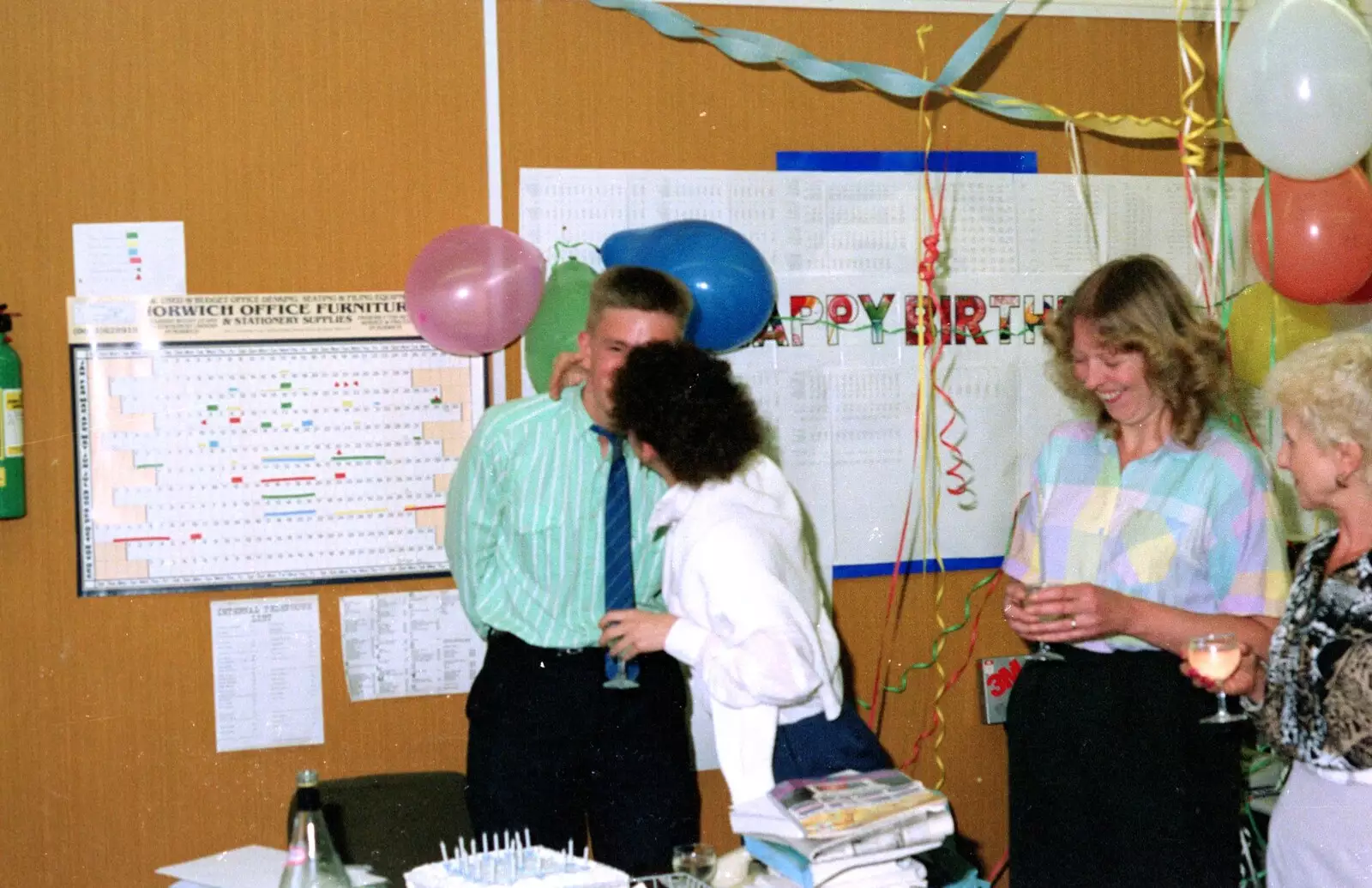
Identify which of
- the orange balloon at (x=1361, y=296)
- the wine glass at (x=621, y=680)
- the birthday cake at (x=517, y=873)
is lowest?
the birthday cake at (x=517, y=873)

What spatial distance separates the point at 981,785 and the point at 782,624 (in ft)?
5.98

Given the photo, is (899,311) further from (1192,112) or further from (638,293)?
(638,293)

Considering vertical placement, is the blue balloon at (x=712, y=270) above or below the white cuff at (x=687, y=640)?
above

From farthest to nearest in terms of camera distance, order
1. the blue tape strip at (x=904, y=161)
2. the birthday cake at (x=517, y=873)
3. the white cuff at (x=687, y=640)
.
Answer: the blue tape strip at (x=904, y=161) → the white cuff at (x=687, y=640) → the birthday cake at (x=517, y=873)

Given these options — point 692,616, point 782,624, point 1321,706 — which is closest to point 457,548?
point 692,616

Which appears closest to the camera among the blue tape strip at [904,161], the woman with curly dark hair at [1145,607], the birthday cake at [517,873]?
the birthday cake at [517,873]

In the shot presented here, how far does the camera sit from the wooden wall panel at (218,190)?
3.14 meters

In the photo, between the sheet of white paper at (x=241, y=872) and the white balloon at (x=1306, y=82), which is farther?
the white balloon at (x=1306, y=82)

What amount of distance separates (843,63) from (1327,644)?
1.90 meters

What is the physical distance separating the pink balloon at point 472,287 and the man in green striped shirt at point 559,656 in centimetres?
27

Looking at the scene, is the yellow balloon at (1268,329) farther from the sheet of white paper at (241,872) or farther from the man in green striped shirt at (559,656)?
the sheet of white paper at (241,872)

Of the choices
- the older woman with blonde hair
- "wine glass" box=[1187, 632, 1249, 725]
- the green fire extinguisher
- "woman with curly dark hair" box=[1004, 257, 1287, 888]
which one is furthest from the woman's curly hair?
the green fire extinguisher

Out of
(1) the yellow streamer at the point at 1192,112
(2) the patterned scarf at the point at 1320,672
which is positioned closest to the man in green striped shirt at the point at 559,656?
(2) the patterned scarf at the point at 1320,672

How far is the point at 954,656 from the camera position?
3.74 m
